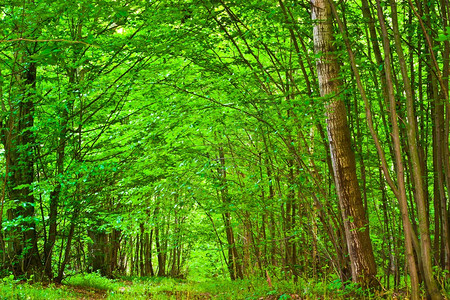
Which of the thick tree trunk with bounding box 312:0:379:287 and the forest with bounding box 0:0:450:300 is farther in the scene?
the thick tree trunk with bounding box 312:0:379:287

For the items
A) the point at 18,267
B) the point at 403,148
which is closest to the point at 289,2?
the point at 403,148

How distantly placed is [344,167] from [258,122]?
5.07ft

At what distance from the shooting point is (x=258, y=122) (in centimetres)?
575

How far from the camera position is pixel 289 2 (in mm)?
4691

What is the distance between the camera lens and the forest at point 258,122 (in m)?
4.00

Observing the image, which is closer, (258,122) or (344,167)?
(344,167)

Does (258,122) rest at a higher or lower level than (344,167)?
higher

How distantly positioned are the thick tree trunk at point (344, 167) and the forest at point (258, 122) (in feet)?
0.05

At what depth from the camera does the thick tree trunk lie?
454 centimetres

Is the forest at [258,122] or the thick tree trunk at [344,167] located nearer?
the forest at [258,122]

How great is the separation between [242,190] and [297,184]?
1.82 meters

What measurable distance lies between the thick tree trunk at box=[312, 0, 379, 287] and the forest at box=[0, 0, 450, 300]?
2cm

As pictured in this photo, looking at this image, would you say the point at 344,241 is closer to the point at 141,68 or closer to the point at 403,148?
the point at 403,148

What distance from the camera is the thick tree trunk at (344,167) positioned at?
14.9 feet
